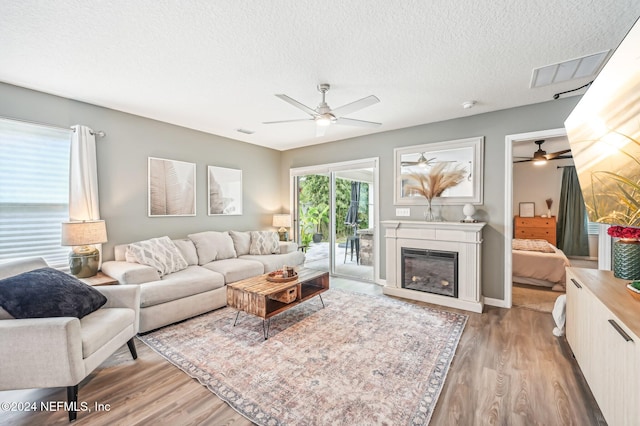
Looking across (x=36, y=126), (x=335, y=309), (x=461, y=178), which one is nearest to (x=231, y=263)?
(x=335, y=309)

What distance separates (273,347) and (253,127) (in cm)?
319

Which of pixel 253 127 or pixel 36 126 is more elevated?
pixel 253 127

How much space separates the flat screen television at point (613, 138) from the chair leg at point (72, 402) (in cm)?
350

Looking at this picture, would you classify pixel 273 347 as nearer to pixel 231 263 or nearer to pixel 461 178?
pixel 231 263

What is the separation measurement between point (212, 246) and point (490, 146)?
421 cm

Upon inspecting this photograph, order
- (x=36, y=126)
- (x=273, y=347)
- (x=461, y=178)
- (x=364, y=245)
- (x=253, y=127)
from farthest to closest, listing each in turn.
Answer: (x=364, y=245) < (x=253, y=127) < (x=461, y=178) < (x=36, y=126) < (x=273, y=347)

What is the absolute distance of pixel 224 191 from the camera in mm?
4812

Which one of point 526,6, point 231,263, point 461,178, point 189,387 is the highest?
point 526,6

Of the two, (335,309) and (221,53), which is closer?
(221,53)

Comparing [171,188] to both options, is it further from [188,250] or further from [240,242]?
[240,242]

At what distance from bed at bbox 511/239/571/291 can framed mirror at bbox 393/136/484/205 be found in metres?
1.43

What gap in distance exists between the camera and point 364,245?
16.0 ft

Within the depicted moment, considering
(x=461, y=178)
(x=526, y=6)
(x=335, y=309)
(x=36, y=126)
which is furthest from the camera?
(x=461, y=178)

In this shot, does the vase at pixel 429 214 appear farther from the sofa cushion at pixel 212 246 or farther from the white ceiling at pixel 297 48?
the sofa cushion at pixel 212 246
